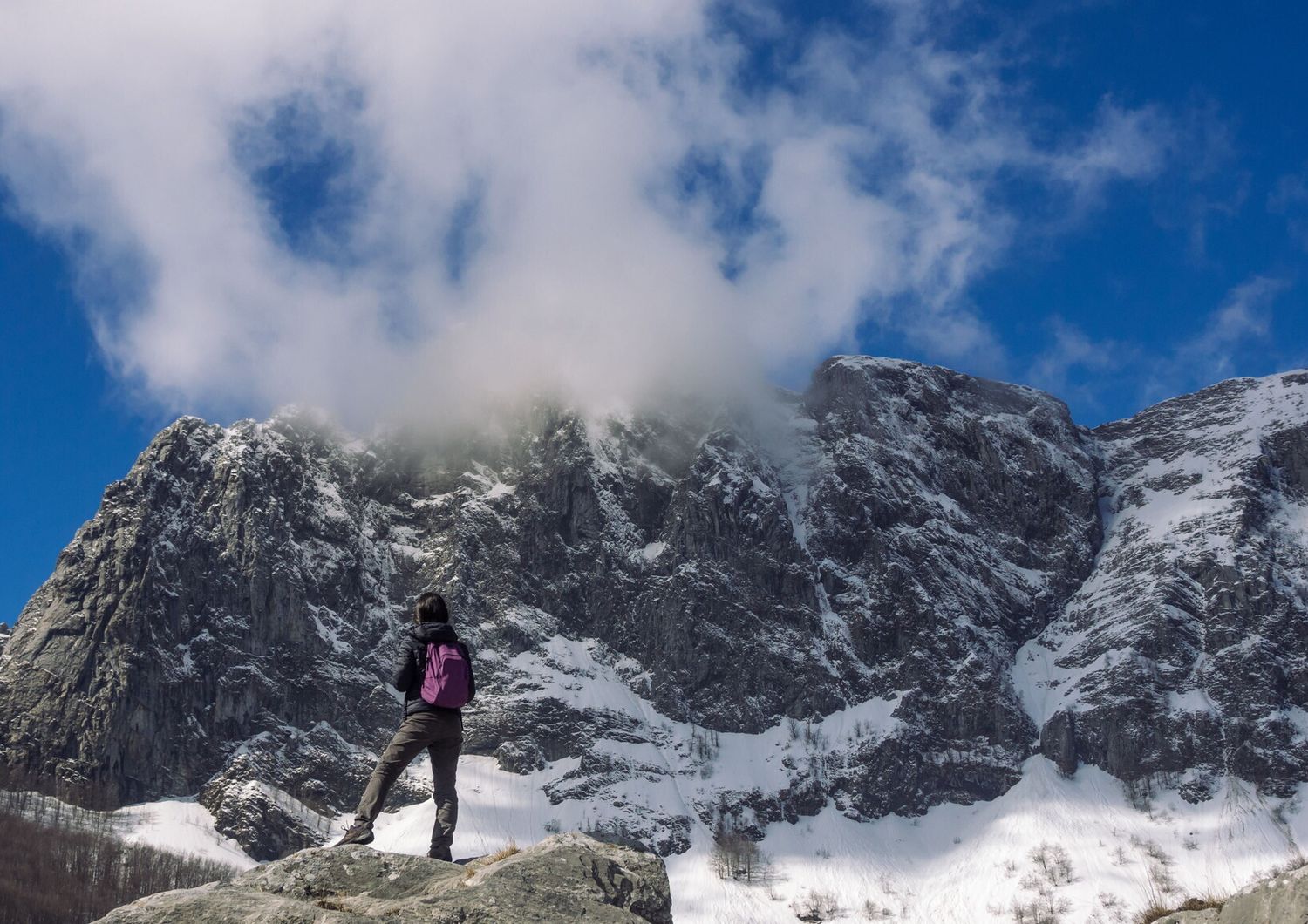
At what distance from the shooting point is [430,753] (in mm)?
14586

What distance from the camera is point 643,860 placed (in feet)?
42.9

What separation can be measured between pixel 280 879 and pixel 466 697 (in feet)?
12.1

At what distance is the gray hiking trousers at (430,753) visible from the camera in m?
14.4

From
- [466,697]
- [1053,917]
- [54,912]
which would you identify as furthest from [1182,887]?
[466,697]

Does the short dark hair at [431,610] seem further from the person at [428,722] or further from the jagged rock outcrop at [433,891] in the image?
the jagged rock outcrop at [433,891]

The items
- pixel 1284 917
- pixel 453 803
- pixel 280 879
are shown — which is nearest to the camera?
pixel 1284 917

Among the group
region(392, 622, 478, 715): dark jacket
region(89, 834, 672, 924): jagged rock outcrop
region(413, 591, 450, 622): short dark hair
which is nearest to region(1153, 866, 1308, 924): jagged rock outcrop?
region(89, 834, 672, 924): jagged rock outcrop

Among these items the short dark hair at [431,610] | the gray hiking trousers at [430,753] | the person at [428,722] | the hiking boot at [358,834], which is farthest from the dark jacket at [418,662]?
the hiking boot at [358,834]

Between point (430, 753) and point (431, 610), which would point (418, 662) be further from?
point (430, 753)

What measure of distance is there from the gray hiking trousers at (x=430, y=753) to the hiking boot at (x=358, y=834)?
1.49 ft

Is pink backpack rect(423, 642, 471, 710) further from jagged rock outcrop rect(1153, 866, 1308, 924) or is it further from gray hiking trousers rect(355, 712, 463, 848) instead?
jagged rock outcrop rect(1153, 866, 1308, 924)

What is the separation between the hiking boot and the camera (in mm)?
12938

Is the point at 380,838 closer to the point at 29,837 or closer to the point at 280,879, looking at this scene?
the point at 29,837

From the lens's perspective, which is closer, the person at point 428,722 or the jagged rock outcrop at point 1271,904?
the jagged rock outcrop at point 1271,904
